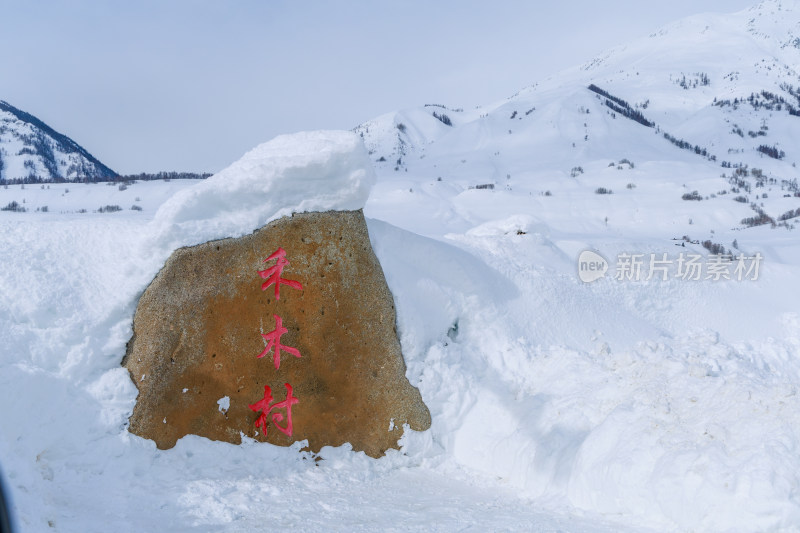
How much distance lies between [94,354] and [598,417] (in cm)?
608

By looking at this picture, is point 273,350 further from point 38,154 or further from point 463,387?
point 38,154

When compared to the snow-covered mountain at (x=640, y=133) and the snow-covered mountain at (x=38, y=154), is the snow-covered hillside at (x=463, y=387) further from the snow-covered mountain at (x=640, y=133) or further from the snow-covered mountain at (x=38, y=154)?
the snow-covered mountain at (x=38, y=154)

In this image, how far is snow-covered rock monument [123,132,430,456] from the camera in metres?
7.26

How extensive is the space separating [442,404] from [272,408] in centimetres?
222

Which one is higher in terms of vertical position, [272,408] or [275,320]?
[275,320]

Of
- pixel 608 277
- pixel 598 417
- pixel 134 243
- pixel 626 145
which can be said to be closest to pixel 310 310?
pixel 134 243

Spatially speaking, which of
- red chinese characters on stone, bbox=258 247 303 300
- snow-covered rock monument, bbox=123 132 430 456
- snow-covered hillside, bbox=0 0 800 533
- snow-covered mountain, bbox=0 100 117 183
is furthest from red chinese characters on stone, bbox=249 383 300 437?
snow-covered mountain, bbox=0 100 117 183

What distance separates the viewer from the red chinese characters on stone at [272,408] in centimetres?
727

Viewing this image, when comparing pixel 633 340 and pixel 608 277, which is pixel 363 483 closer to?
pixel 633 340

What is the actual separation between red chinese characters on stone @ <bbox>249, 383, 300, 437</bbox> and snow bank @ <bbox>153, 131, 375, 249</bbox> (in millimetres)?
2129

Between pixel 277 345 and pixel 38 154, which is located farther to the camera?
pixel 38 154

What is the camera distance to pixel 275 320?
7.57 m

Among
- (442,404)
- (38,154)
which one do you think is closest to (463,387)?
(442,404)

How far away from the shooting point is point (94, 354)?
710 centimetres
